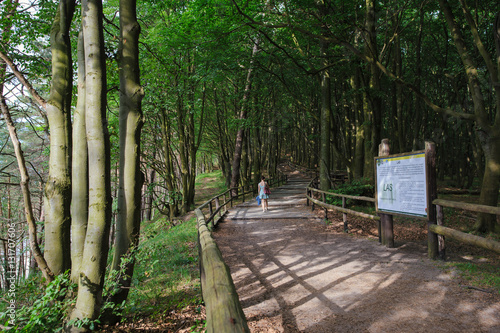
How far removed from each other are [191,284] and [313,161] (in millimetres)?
31552

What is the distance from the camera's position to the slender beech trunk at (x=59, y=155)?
447cm

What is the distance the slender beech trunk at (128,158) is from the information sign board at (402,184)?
5303mm

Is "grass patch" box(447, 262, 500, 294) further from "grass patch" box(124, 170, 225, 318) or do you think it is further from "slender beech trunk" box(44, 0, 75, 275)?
"slender beech trunk" box(44, 0, 75, 275)

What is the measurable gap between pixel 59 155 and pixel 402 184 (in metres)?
6.61

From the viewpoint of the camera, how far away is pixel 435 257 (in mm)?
5543

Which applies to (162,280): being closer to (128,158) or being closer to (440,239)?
(128,158)

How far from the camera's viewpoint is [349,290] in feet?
14.3

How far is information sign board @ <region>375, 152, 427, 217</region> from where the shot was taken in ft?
18.9

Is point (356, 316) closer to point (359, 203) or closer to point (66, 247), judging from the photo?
point (66, 247)

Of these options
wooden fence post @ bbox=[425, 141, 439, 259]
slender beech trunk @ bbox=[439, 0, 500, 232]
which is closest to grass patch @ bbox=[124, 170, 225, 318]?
wooden fence post @ bbox=[425, 141, 439, 259]

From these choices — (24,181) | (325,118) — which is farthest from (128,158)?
(325,118)

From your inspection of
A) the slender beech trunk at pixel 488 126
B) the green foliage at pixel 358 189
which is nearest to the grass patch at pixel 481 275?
the slender beech trunk at pixel 488 126

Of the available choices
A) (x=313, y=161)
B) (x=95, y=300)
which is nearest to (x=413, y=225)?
(x=95, y=300)

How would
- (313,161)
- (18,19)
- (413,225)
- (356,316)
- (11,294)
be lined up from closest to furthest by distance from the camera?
(356,316), (11,294), (18,19), (413,225), (313,161)
